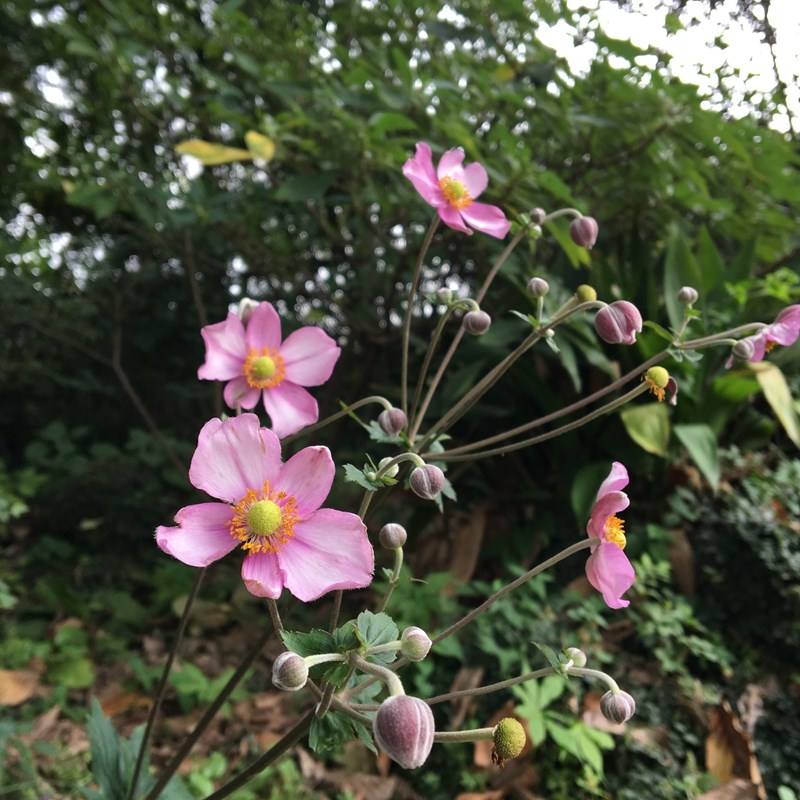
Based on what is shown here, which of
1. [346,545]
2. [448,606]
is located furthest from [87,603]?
[346,545]

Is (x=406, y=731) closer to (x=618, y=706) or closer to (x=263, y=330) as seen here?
(x=618, y=706)

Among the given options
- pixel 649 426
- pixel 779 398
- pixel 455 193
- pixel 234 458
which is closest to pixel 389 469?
pixel 234 458

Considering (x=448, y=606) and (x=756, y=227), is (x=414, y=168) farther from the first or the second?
(x=756, y=227)

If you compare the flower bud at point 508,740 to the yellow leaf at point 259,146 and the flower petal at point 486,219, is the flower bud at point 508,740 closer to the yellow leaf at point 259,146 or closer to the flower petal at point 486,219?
the flower petal at point 486,219

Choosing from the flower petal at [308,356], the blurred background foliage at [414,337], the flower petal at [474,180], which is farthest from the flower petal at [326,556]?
the blurred background foliage at [414,337]

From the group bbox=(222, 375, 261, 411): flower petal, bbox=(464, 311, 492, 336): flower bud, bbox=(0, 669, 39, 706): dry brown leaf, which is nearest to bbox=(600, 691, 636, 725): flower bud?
bbox=(464, 311, 492, 336): flower bud

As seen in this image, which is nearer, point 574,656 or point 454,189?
point 574,656
